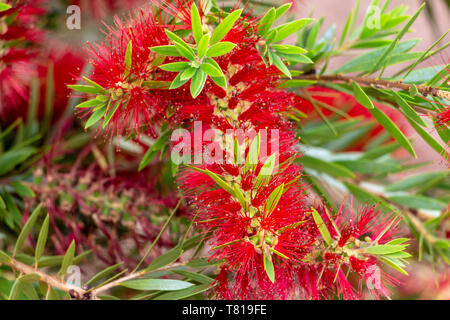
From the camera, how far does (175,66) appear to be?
252mm

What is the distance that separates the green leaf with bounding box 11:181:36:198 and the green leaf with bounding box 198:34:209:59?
247 millimetres

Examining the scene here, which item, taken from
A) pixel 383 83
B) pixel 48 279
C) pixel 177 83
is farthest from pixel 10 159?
pixel 383 83

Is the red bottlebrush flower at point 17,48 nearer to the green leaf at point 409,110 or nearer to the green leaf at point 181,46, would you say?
the green leaf at point 181,46

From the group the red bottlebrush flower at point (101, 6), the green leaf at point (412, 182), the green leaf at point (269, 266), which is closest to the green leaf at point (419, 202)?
the green leaf at point (412, 182)

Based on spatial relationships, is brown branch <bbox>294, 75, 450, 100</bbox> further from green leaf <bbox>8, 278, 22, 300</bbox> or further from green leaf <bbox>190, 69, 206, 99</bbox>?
green leaf <bbox>8, 278, 22, 300</bbox>

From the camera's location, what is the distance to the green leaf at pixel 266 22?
0.27 metres

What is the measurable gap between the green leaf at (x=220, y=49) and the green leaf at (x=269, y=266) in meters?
0.13

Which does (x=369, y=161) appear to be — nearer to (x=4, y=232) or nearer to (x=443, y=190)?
(x=443, y=190)

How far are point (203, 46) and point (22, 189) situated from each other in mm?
262

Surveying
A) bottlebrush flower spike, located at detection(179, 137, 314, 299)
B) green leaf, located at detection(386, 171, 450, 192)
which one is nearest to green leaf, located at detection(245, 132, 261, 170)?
bottlebrush flower spike, located at detection(179, 137, 314, 299)

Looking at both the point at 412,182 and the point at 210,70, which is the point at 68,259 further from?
the point at 412,182

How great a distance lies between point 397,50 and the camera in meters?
0.37
